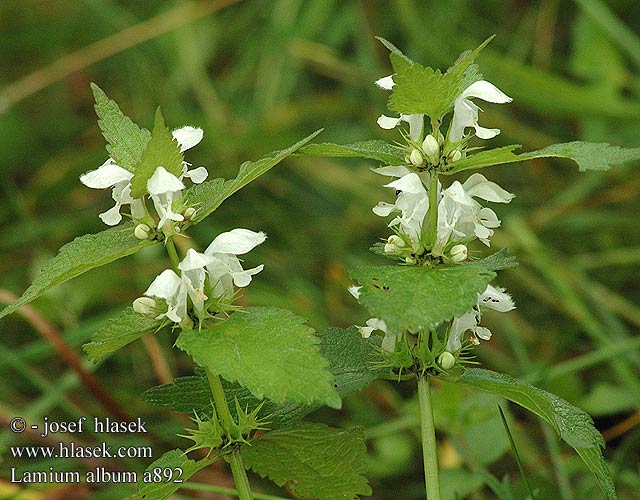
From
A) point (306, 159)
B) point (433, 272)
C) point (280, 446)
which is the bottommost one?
point (306, 159)

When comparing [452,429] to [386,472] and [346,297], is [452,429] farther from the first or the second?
[346,297]

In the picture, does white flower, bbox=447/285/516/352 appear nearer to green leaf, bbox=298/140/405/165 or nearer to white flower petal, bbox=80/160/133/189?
green leaf, bbox=298/140/405/165

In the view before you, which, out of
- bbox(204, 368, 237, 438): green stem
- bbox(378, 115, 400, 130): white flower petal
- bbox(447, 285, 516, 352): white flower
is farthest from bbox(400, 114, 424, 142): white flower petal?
bbox(204, 368, 237, 438): green stem

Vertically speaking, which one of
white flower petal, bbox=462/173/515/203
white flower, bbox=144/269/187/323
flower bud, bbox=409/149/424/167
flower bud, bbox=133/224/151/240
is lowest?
white flower, bbox=144/269/187/323

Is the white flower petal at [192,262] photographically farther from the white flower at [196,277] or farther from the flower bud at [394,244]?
the flower bud at [394,244]

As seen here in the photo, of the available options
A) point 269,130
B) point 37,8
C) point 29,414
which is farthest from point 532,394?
point 37,8

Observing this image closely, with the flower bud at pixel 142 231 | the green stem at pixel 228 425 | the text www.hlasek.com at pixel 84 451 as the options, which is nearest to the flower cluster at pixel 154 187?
the flower bud at pixel 142 231
